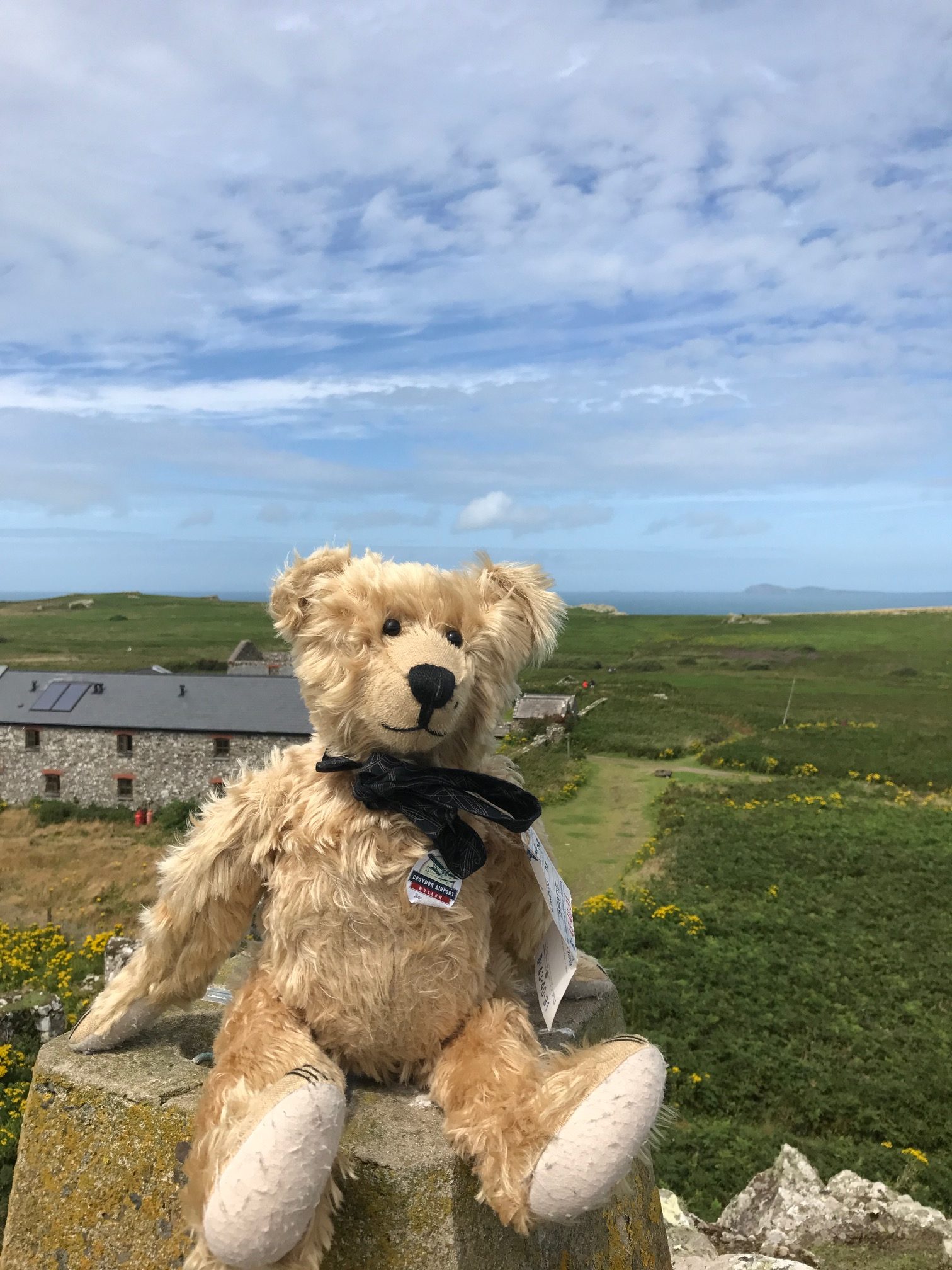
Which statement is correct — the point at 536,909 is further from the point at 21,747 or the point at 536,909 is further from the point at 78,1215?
the point at 21,747

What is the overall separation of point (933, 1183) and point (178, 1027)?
6482 mm

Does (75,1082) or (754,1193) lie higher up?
(75,1082)

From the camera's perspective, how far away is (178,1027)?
3.00 metres

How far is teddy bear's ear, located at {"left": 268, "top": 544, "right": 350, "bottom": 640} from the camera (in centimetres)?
268

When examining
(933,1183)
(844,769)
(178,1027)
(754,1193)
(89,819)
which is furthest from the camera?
(89,819)

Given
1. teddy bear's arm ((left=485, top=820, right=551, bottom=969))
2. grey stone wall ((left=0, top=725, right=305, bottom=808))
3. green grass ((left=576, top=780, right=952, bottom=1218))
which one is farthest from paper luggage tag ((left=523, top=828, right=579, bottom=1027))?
grey stone wall ((left=0, top=725, right=305, bottom=808))

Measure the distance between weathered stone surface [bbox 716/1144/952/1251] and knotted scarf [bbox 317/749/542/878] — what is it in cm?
403

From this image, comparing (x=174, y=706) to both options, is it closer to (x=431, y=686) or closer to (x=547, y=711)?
(x=547, y=711)

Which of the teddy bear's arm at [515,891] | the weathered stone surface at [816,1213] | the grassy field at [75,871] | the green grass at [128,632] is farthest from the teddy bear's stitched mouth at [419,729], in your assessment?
the green grass at [128,632]

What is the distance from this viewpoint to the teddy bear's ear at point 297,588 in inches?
106

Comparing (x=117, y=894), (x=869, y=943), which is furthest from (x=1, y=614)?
Result: (x=869, y=943)

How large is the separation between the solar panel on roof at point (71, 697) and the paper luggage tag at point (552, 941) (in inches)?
982

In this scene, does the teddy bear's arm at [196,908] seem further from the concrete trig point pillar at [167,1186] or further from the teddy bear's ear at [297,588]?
the teddy bear's ear at [297,588]

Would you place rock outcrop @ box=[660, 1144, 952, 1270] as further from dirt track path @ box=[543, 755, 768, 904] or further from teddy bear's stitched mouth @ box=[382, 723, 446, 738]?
dirt track path @ box=[543, 755, 768, 904]
